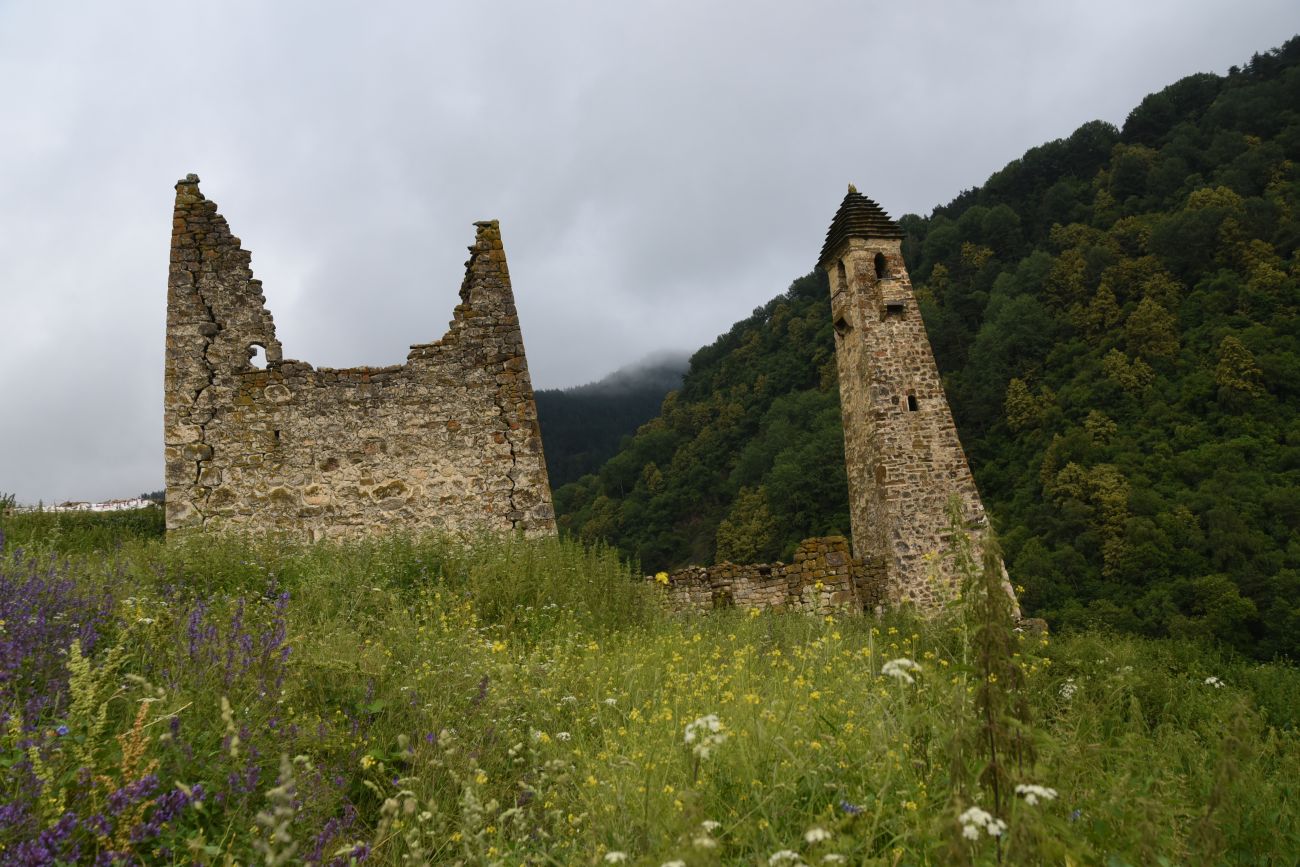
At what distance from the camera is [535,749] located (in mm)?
3738

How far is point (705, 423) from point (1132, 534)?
2740cm

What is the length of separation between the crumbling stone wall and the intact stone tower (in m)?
0.02

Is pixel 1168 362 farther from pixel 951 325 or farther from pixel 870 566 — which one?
pixel 870 566

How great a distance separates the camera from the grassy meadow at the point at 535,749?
2510 millimetres

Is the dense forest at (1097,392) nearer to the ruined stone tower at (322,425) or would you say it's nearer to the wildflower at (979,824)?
the ruined stone tower at (322,425)

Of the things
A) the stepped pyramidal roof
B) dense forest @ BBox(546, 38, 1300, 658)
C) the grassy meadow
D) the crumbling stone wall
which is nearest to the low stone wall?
the crumbling stone wall

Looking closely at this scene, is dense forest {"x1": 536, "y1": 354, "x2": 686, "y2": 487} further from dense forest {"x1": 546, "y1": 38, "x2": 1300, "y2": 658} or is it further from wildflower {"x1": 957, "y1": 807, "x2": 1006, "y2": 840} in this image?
wildflower {"x1": 957, "y1": 807, "x2": 1006, "y2": 840}

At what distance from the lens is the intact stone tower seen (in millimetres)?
14234

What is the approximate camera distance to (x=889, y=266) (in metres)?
16.2

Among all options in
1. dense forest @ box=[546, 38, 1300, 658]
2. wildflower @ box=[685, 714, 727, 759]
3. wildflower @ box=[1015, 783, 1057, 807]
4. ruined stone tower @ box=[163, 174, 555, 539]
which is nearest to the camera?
wildflower @ box=[1015, 783, 1057, 807]

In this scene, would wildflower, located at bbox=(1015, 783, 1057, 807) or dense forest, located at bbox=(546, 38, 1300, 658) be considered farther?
dense forest, located at bbox=(546, 38, 1300, 658)

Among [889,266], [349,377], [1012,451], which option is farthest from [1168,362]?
[349,377]

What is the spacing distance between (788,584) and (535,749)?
8.87 m

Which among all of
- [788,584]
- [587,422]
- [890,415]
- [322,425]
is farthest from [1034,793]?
[587,422]
